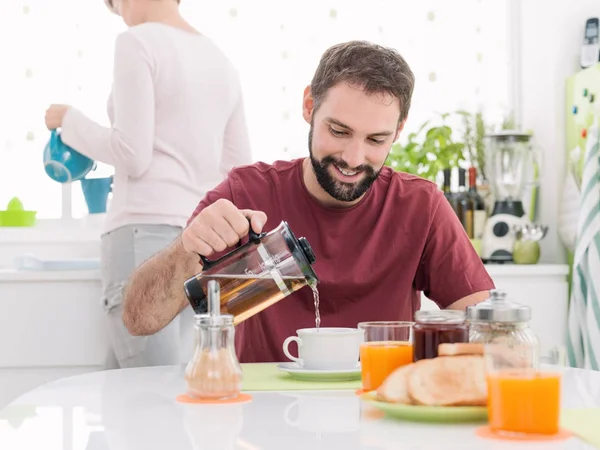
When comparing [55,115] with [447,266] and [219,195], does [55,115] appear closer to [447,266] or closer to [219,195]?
[219,195]

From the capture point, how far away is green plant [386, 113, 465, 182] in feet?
10.5

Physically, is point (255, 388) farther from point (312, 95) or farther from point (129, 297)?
point (312, 95)

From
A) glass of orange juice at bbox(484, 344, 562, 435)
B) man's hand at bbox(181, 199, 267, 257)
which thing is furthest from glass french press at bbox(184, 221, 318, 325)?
glass of orange juice at bbox(484, 344, 562, 435)

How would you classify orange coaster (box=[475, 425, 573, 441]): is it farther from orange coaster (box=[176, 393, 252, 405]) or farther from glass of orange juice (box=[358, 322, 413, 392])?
orange coaster (box=[176, 393, 252, 405])

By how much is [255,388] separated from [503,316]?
40 centimetres

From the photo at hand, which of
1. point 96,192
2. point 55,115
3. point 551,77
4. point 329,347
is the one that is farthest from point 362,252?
point 551,77

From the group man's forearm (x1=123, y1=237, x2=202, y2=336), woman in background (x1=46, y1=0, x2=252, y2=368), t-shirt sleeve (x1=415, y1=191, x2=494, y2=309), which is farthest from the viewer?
woman in background (x1=46, y1=0, x2=252, y2=368)

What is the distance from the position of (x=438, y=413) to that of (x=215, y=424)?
0.24 m

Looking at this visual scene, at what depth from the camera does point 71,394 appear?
118 cm

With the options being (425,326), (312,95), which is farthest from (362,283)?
(425,326)

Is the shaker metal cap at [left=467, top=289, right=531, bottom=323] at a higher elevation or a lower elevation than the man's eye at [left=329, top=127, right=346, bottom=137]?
lower

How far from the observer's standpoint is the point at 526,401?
0.86m

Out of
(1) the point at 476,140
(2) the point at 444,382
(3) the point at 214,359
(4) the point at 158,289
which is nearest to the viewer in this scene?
(2) the point at 444,382

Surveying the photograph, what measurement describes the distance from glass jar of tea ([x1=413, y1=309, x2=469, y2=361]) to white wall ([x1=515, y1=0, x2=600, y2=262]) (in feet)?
7.50
